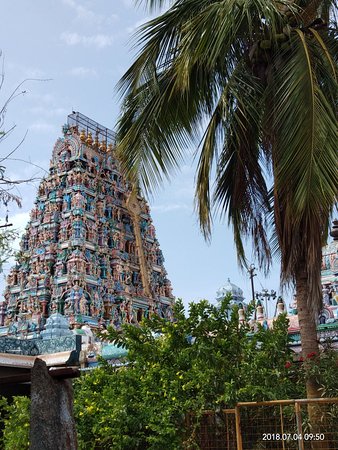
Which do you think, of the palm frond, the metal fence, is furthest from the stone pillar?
the palm frond

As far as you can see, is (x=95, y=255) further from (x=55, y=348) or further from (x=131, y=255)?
(x=55, y=348)

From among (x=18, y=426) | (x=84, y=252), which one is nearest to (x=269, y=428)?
(x=18, y=426)

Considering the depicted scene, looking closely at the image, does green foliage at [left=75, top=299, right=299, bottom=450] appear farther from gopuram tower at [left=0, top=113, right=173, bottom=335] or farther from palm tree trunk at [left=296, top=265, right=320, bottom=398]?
gopuram tower at [left=0, top=113, right=173, bottom=335]

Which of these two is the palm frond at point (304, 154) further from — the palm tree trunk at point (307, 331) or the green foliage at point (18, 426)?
the green foliage at point (18, 426)

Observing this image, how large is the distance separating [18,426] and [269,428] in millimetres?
3783

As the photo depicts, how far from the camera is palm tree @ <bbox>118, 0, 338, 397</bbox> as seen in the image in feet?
21.3

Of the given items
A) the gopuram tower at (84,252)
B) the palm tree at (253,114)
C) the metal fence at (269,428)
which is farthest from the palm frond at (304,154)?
the gopuram tower at (84,252)

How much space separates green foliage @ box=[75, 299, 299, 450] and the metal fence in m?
0.17

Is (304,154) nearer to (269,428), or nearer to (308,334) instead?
(308,334)

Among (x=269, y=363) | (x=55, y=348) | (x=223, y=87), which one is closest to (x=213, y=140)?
(x=223, y=87)

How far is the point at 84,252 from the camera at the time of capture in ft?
106

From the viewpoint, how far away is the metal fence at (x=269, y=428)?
6285mm

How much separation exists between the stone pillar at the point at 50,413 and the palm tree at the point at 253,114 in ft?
11.1

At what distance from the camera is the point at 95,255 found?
108ft
